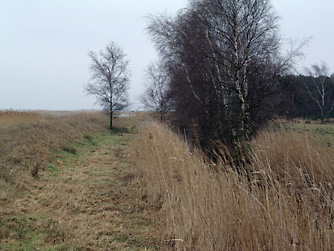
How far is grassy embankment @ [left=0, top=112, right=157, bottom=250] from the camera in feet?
10.6

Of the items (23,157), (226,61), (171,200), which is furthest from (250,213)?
(226,61)

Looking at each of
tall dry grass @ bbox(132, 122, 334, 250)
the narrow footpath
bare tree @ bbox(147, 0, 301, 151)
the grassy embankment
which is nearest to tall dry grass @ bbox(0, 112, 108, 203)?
the grassy embankment

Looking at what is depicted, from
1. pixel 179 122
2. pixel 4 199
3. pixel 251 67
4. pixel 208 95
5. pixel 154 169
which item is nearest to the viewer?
pixel 4 199

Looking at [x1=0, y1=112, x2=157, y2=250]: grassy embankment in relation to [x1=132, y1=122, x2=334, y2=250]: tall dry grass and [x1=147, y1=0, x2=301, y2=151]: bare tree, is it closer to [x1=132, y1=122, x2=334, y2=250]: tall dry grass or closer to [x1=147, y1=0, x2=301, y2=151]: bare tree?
[x1=132, y1=122, x2=334, y2=250]: tall dry grass

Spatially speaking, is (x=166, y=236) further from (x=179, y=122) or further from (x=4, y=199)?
(x=179, y=122)

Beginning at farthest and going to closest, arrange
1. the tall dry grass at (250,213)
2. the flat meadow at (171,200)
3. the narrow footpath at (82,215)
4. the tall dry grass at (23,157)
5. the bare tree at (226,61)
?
the bare tree at (226,61)
the tall dry grass at (23,157)
the narrow footpath at (82,215)
the flat meadow at (171,200)
the tall dry grass at (250,213)

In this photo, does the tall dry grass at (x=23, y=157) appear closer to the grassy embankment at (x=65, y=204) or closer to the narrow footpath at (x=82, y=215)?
the grassy embankment at (x=65, y=204)

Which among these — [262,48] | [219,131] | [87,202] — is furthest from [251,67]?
[87,202]

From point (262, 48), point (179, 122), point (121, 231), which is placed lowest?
point (121, 231)

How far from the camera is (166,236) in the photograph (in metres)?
3.21

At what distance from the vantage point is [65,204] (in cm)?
446

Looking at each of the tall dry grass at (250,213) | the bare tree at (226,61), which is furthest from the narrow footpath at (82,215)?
the bare tree at (226,61)

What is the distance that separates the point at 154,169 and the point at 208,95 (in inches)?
284

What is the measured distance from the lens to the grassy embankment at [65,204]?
10.6 feet
